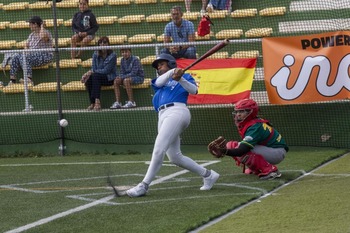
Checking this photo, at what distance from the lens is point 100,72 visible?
15.1 m

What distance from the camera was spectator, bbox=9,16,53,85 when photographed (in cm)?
1608

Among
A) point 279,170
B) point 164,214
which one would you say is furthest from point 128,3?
point 164,214

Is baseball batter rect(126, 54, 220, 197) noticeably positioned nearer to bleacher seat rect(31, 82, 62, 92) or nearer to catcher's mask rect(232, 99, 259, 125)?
catcher's mask rect(232, 99, 259, 125)

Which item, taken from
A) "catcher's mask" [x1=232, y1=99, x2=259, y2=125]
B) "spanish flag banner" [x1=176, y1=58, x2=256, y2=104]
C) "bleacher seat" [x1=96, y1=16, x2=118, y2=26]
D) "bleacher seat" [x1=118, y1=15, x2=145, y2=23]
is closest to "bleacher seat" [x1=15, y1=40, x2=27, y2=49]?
"bleacher seat" [x1=96, y1=16, x2=118, y2=26]

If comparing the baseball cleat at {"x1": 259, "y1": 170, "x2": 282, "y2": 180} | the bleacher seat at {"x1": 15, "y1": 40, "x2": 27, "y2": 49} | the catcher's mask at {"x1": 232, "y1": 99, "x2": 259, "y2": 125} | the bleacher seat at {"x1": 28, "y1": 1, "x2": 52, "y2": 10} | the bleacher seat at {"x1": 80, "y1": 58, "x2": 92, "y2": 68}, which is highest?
the bleacher seat at {"x1": 28, "y1": 1, "x2": 52, "y2": 10}

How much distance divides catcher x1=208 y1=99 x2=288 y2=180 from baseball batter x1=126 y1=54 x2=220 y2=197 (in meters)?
0.71

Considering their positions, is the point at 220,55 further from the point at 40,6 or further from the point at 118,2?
the point at 40,6

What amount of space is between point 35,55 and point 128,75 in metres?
2.11

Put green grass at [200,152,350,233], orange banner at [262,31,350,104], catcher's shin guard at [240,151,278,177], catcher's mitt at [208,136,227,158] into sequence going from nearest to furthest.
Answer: green grass at [200,152,350,233] → catcher's mitt at [208,136,227,158] → catcher's shin guard at [240,151,278,177] → orange banner at [262,31,350,104]

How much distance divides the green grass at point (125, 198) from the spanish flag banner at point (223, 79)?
37.6 inches

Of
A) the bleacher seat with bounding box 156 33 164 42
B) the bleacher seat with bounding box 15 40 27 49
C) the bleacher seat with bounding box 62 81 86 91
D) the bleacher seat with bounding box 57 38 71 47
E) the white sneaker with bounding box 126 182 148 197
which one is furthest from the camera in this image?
the bleacher seat with bounding box 15 40 27 49

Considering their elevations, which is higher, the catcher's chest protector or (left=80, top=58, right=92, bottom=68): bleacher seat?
the catcher's chest protector

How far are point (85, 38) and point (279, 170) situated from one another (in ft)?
21.4

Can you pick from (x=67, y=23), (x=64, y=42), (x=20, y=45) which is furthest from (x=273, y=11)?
(x=20, y=45)
